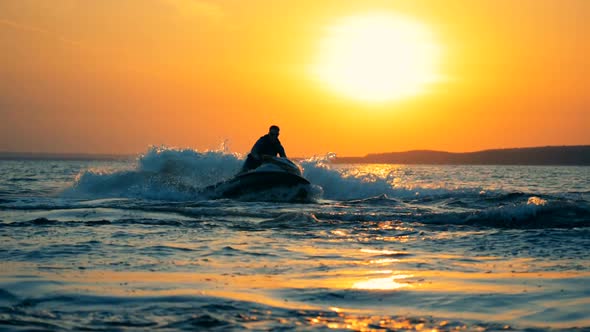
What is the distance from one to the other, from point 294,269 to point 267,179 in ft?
38.1

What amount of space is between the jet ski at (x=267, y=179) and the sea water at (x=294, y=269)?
4345 millimetres

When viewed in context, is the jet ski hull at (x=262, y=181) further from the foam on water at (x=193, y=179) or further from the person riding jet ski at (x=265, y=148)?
the foam on water at (x=193, y=179)

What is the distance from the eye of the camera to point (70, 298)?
5.33 metres

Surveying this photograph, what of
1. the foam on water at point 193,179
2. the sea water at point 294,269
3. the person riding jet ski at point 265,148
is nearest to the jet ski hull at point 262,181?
the person riding jet ski at point 265,148

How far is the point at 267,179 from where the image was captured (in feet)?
60.6

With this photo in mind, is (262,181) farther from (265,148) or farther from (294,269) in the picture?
(294,269)

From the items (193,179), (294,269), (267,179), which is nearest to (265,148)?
(267,179)

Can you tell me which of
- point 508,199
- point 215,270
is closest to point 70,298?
point 215,270

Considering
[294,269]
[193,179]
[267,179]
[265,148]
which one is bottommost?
[294,269]

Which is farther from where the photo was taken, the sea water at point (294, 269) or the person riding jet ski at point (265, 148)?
the person riding jet ski at point (265, 148)

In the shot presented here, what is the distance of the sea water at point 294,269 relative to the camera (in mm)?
4824

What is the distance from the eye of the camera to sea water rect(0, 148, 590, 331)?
15.8ft

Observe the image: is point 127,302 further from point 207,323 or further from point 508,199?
point 508,199

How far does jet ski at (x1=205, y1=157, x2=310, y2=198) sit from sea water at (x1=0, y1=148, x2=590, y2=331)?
4.34m
